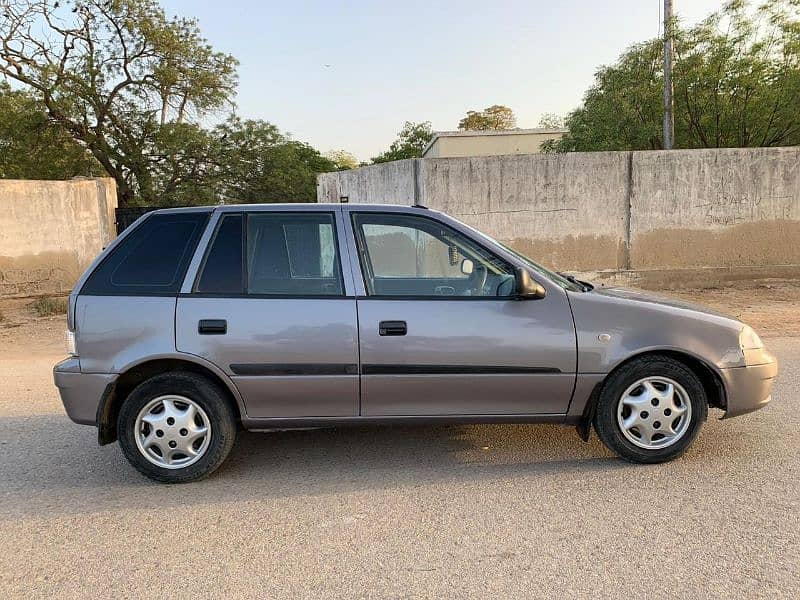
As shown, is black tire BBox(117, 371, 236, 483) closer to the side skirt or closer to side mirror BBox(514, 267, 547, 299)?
the side skirt

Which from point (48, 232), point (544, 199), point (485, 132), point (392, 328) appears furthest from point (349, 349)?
point (485, 132)

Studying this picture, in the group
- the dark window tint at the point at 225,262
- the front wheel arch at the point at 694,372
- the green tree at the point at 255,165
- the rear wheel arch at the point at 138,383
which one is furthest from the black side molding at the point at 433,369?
the green tree at the point at 255,165

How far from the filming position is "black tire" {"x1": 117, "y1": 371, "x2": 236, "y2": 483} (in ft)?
12.5

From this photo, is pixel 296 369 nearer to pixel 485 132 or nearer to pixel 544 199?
pixel 544 199

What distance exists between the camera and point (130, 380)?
395 cm

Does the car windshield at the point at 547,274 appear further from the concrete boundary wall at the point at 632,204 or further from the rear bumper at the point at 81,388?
the concrete boundary wall at the point at 632,204

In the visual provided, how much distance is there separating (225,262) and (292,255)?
0.42 metres

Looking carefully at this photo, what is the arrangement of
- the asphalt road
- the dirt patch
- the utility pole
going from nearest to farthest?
the asphalt road
the dirt patch
the utility pole

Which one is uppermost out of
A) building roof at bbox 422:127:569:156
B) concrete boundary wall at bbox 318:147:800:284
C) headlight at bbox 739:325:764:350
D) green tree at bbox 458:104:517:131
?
green tree at bbox 458:104:517:131

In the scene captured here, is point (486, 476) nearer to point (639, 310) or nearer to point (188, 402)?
point (639, 310)

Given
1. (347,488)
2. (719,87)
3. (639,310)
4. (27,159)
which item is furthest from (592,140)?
(27,159)

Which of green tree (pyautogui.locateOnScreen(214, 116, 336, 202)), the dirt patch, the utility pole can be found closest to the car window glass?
the dirt patch

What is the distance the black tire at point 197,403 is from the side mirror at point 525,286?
6.41 feet

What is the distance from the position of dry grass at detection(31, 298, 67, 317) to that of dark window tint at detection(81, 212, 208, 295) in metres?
8.28
